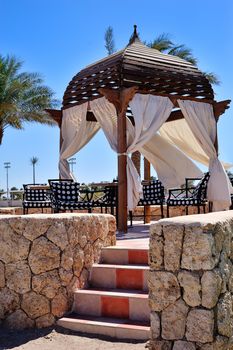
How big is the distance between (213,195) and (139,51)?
3036 mm

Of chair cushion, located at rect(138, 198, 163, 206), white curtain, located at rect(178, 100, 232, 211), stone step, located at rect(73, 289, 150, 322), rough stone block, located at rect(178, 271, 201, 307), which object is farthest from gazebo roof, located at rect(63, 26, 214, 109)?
rough stone block, located at rect(178, 271, 201, 307)

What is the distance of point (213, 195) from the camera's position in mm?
8938

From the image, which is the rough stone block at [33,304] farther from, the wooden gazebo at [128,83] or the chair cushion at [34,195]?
the chair cushion at [34,195]

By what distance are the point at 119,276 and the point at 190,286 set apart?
180cm

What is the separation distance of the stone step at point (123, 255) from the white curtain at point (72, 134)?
4.49 m

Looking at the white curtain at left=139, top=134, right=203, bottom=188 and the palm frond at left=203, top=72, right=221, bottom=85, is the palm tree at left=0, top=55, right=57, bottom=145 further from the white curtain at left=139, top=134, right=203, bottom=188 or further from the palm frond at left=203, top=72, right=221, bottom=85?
the white curtain at left=139, top=134, right=203, bottom=188

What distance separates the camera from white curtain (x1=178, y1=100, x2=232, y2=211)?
8.94 m

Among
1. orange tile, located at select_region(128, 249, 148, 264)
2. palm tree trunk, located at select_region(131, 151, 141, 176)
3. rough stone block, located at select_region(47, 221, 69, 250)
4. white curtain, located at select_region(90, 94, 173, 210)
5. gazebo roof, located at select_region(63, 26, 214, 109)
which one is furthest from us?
palm tree trunk, located at select_region(131, 151, 141, 176)

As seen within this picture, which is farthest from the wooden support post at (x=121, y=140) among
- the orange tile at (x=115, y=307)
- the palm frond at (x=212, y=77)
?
the palm frond at (x=212, y=77)

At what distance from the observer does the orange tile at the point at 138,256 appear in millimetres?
5216

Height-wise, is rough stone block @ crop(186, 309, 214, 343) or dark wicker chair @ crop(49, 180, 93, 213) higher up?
dark wicker chair @ crop(49, 180, 93, 213)

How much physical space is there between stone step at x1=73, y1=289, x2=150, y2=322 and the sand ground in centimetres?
33

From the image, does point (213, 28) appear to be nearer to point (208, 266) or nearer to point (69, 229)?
point (69, 229)

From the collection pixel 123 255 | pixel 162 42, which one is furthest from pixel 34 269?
pixel 162 42
